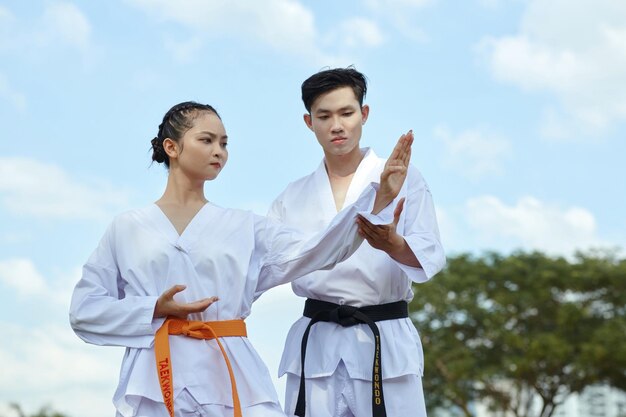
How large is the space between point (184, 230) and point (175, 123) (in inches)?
19.1

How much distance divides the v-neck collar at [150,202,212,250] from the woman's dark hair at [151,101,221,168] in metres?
0.27

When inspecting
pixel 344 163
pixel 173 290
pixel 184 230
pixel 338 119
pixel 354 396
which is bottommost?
pixel 354 396

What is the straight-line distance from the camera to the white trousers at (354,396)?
4.42 metres

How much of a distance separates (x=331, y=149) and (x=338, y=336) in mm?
883

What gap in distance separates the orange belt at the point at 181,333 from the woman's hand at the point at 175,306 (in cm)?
5

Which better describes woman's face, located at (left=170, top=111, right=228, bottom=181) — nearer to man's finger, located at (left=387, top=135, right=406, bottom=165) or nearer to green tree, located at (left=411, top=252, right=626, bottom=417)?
man's finger, located at (left=387, top=135, right=406, bottom=165)

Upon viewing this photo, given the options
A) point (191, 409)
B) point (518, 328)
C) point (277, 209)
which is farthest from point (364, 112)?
point (518, 328)

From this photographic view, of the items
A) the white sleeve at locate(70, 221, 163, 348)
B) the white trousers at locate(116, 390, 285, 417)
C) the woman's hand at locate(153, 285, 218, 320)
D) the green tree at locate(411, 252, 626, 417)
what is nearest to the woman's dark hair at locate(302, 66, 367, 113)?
the white sleeve at locate(70, 221, 163, 348)

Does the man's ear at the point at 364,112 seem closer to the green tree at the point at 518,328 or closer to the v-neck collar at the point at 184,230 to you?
the v-neck collar at the point at 184,230

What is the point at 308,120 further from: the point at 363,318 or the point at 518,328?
the point at 518,328

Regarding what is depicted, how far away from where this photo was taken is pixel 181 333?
151 inches

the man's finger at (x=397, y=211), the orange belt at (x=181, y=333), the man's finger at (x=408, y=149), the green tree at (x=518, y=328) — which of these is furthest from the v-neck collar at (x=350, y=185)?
the green tree at (x=518, y=328)

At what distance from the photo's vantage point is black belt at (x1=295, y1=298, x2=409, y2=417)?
4395mm

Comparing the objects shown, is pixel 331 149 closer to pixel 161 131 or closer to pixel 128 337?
pixel 161 131
